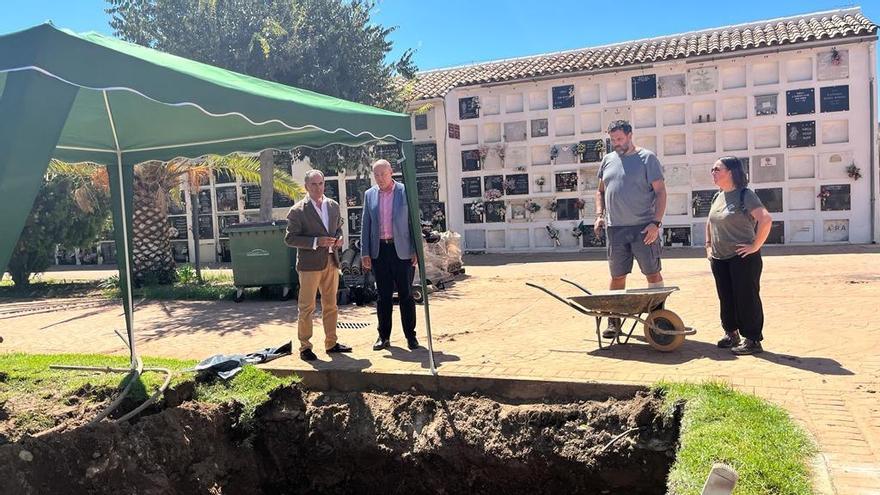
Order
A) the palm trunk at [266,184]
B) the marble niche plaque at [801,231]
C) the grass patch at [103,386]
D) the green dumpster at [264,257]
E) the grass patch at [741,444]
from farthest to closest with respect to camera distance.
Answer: the marble niche plaque at [801,231] → the palm trunk at [266,184] → the green dumpster at [264,257] → the grass patch at [103,386] → the grass patch at [741,444]

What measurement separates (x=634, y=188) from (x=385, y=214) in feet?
7.11

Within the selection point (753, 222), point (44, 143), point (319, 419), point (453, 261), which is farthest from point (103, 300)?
point (753, 222)

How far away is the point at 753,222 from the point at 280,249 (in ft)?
23.0

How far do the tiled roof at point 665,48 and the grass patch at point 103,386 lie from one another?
1440 cm

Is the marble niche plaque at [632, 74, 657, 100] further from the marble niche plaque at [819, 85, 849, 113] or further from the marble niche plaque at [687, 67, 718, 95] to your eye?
the marble niche plaque at [819, 85, 849, 113]

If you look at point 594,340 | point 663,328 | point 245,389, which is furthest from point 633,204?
point 245,389

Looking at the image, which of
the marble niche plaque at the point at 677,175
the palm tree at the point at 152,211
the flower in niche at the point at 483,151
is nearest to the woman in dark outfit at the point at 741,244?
the palm tree at the point at 152,211

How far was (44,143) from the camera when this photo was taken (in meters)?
3.00

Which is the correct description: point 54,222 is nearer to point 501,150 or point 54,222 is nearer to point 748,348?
point 501,150

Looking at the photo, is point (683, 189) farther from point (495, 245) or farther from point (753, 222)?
point (753, 222)

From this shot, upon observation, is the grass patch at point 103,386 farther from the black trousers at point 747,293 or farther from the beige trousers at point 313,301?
the black trousers at point 747,293

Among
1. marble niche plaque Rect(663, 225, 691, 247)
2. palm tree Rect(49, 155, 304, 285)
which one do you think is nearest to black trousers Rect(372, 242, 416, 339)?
palm tree Rect(49, 155, 304, 285)

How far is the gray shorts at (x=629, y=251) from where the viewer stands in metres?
5.61

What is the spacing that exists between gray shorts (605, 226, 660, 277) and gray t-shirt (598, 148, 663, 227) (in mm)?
89
